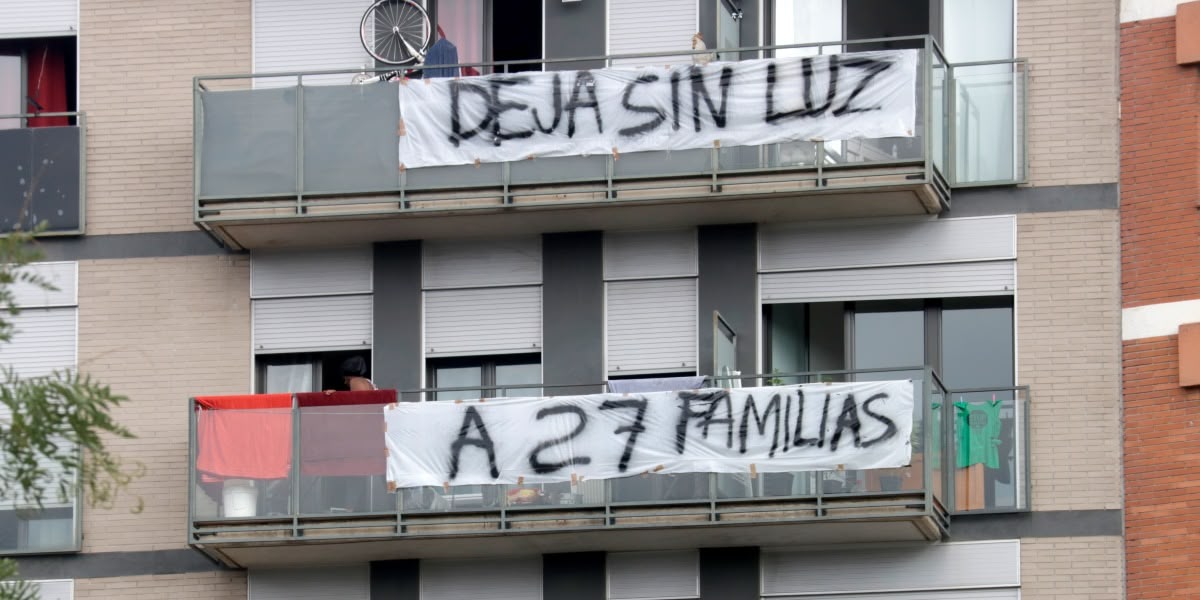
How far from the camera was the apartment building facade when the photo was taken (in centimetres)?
3259

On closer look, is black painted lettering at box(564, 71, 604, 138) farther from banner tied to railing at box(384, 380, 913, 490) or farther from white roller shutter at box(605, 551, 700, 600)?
white roller shutter at box(605, 551, 700, 600)

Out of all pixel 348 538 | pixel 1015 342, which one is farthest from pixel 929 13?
pixel 348 538

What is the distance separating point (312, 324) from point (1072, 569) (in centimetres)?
922

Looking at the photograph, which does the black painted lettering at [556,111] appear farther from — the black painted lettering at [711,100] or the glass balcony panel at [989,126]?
the glass balcony panel at [989,126]

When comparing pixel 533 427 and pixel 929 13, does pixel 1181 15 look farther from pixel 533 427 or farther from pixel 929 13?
pixel 533 427

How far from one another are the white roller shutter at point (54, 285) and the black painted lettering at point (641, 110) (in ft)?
22.7

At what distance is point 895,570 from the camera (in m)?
32.8

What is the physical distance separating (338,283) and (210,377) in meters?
1.85

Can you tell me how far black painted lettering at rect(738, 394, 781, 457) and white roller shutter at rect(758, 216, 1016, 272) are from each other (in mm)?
2330

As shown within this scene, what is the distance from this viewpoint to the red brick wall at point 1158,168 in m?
32.4

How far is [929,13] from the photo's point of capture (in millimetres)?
34438

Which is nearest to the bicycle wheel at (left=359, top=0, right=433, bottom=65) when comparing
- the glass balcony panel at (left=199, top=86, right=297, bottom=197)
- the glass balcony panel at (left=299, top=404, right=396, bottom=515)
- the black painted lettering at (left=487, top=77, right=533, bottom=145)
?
the glass balcony panel at (left=199, top=86, right=297, bottom=197)

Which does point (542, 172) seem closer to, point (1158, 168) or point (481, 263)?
point (481, 263)

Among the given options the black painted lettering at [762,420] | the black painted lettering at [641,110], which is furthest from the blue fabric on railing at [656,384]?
the black painted lettering at [641,110]
